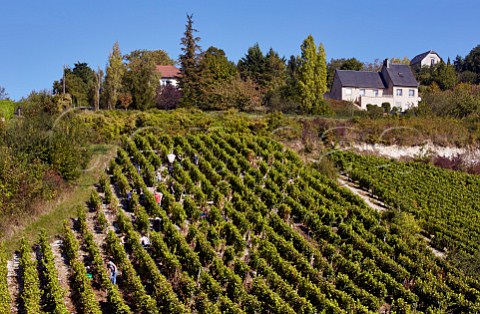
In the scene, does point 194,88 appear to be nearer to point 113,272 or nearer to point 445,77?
point 113,272

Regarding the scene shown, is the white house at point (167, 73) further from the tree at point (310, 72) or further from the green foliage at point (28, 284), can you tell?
the green foliage at point (28, 284)

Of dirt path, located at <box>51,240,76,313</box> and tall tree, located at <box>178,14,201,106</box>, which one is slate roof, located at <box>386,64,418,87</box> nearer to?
tall tree, located at <box>178,14,201,106</box>

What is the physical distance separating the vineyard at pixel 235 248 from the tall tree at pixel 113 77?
13.0 meters

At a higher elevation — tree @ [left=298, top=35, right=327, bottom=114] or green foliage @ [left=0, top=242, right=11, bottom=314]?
tree @ [left=298, top=35, right=327, bottom=114]

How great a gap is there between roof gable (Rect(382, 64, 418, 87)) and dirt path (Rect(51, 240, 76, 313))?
44755 mm

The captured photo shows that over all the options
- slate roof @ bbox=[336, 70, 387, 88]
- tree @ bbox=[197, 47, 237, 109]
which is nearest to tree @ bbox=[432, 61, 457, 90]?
slate roof @ bbox=[336, 70, 387, 88]

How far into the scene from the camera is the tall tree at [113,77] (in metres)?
36.2

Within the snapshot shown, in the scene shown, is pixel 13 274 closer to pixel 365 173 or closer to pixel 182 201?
pixel 182 201

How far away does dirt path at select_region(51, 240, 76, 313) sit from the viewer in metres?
13.2

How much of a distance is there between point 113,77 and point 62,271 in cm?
2813

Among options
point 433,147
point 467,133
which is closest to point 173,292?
point 433,147

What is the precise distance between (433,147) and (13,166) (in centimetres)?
2079

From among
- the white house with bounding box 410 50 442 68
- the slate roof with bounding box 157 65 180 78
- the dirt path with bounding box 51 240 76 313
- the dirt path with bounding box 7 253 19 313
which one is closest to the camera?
the dirt path with bounding box 7 253 19 313

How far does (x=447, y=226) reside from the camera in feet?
64.8
